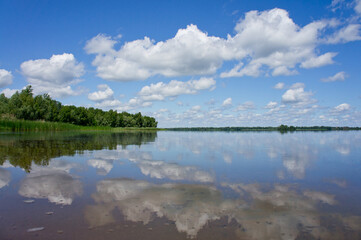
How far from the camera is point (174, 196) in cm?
673

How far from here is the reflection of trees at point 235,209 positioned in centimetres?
468

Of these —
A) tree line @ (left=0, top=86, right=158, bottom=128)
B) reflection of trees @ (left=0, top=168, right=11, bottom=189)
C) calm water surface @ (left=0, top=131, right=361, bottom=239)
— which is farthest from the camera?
tree line @ (left=0, top=86, right=158, bottom=128)

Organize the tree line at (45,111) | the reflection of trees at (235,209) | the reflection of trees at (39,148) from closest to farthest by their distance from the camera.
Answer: the reflection of trees at (235,209)
the reflection of trees at (39,148)
the tree line at (45,111)

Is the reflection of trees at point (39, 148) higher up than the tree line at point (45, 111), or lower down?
lower down

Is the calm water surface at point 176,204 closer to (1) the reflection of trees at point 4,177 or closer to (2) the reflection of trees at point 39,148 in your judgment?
(1) the reflection of trees at point 4,177

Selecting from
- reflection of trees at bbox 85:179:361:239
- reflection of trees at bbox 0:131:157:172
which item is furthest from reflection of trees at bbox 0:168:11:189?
reflection of trees at bbox 85:179:361:239

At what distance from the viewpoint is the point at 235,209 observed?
571 centimetres

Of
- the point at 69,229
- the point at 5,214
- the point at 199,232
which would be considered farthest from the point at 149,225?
the point at 5,214

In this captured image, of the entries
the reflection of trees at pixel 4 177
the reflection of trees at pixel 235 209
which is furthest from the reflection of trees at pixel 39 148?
the reflection of trees at pixel 235 209

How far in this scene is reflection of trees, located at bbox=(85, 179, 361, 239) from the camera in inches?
184

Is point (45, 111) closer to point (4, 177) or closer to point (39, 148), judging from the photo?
point (39, 148)

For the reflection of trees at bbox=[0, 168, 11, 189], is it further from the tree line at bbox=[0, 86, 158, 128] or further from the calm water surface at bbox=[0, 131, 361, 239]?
the tree line at bbox=[0, 86, 158, 128]

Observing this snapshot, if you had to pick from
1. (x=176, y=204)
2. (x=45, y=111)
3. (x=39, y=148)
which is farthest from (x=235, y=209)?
(x=45, y=111)

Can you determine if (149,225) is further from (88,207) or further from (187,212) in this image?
(88,207)
